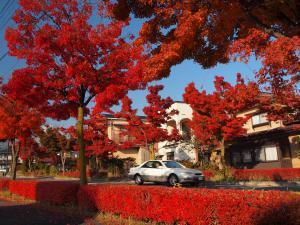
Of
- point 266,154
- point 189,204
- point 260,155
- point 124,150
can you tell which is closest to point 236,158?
point 260,155

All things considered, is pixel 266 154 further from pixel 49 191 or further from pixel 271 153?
pixel 49 191

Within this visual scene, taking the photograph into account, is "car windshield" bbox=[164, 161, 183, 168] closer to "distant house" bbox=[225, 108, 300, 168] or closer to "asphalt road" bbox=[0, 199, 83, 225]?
"asphalt road" bbox=[0, 199, 83, 225]

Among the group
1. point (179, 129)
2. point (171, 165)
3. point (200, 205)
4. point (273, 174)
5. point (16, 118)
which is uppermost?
point (179, 129)

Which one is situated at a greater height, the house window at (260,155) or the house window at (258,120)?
the house window at (258,120)

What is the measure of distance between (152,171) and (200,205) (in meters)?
12.6

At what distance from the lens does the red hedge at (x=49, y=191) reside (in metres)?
12.4

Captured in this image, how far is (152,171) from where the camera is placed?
1972cm

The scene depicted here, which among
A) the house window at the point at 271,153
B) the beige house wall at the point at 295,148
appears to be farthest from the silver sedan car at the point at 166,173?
the house window at the point at 271,153

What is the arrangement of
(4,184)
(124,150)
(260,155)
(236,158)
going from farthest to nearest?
(124,150) → (236,158) → (260,155) → (4,184)

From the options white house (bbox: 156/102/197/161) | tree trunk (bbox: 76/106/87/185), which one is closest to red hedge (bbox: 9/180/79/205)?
tree trunk (bbox: 76/106/87/185)

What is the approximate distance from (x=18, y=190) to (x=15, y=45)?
8309 mm

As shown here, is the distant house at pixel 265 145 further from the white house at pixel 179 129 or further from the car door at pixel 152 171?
the car door at pixel 152 171

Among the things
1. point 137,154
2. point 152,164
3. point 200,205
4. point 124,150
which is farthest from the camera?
point 137,154

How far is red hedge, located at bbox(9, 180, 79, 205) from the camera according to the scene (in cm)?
1245
